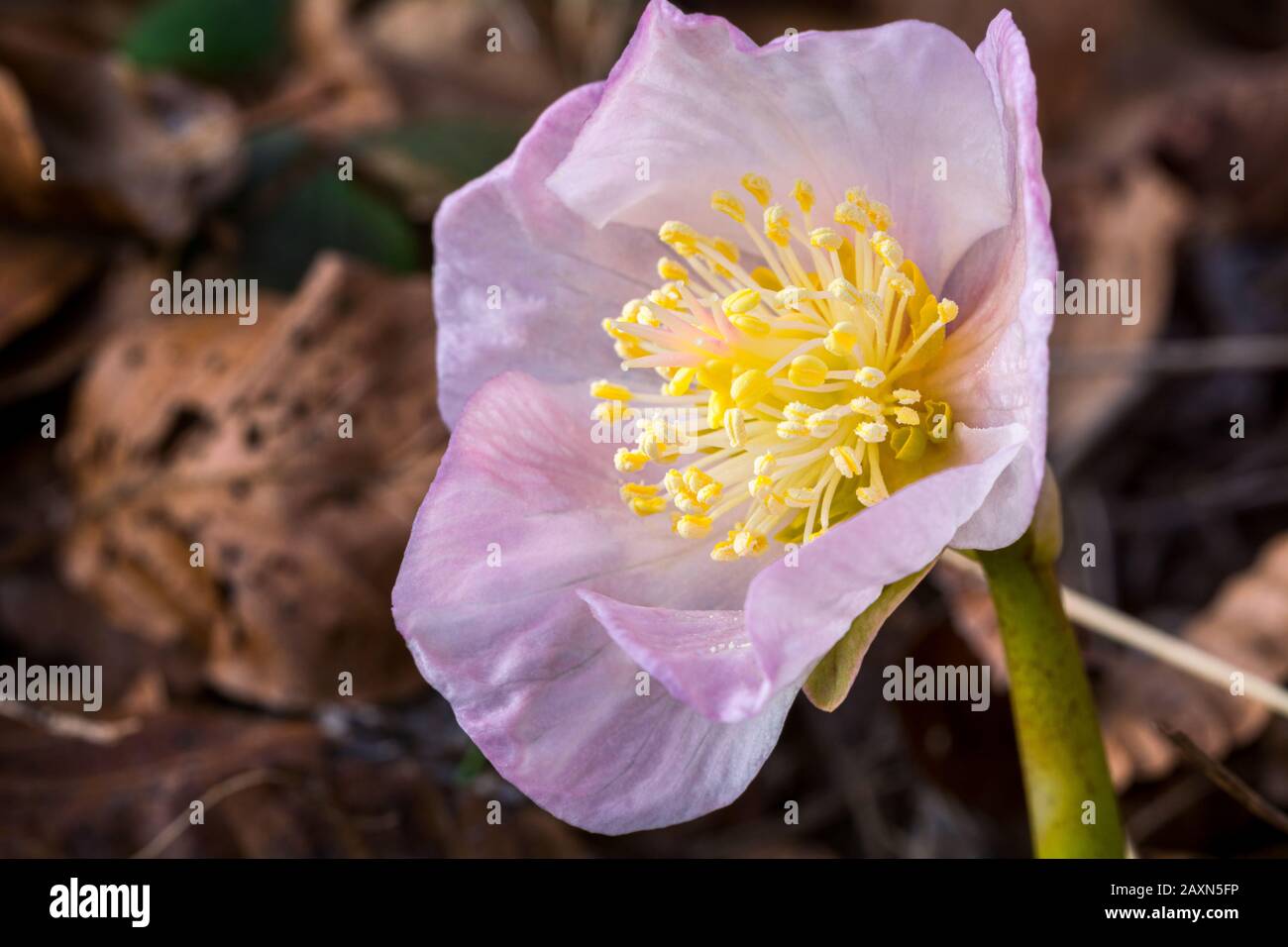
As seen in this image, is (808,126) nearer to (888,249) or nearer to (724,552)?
(888,249)

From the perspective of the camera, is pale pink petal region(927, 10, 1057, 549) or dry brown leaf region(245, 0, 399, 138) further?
dry brown leaf region(245, 0, 399, 138)

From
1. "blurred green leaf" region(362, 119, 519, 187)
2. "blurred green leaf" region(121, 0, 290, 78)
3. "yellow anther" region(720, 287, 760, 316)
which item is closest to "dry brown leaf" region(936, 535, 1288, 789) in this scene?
"yellow anther" region(720, 287, 760, 316)

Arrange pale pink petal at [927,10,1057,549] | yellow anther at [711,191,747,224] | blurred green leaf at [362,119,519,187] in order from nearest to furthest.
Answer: pale pink petal at [927,10,1057,549] < yellow anther at [711,191,747,224] < blurred green leaf at [362,119,519,187]

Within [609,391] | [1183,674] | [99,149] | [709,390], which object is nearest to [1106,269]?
[1183,674]

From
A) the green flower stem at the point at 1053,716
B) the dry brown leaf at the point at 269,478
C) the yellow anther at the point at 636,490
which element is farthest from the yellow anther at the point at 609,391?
the dry brown leaf at the point at 269,478

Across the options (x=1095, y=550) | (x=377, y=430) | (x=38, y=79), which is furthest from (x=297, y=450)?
(x=1095, y=550)

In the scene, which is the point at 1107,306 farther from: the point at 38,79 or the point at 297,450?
the point at 38,79

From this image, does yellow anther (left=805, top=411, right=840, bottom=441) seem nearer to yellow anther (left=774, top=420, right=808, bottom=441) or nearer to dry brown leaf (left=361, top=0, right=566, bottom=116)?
yellow anther (left=774, top=420, right=808, bottom=441)

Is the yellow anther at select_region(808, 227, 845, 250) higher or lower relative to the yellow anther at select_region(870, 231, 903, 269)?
higher
